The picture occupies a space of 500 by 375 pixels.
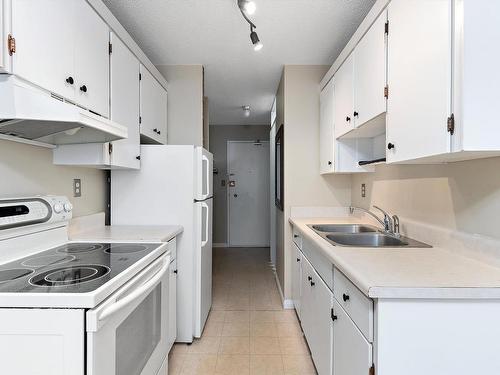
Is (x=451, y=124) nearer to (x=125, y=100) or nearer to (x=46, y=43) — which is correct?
(x=46, y=43)

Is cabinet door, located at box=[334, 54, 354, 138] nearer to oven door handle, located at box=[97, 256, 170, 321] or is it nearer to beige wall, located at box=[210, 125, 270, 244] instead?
oven door handle, located at box=[97, 256, 170, 321]

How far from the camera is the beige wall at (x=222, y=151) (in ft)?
19.1

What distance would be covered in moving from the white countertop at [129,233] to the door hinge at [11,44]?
3.30 ft

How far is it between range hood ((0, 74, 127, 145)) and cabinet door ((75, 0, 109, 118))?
247mm

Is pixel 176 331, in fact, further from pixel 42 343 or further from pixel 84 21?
pixel 84 21

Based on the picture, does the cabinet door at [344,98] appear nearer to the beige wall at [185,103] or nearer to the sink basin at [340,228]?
the sink basin at [340,228]

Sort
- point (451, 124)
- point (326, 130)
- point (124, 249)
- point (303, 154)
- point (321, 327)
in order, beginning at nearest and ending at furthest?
point (451, 124) < point (124, 249) < point (321, 327) < point (326, 130) < point (303, 154)

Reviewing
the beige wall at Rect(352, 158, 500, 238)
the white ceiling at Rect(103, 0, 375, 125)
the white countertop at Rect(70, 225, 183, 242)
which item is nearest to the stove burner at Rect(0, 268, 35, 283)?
the white countertop at Rect(70, 225, 183, 242)

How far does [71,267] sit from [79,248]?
37cm

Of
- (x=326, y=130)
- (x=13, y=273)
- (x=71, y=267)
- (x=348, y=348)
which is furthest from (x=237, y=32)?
(x=348, y=348)

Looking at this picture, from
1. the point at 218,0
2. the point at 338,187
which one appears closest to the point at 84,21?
the point at 218,0

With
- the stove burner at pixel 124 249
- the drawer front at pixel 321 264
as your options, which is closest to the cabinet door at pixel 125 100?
the stove burner at pixel 124 249

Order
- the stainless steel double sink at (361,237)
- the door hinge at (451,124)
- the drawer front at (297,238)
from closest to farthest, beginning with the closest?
the door hinge at (451,124) → the stainless steel double sink at (361,237) → the drawer front at (297,238)

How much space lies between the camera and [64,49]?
1.38m
